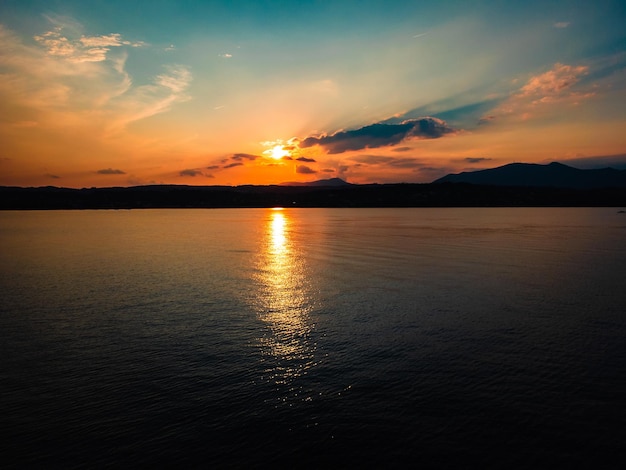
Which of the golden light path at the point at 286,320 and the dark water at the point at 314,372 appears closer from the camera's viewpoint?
the dark water at the point at 314,372

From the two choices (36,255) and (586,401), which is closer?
(586,401)

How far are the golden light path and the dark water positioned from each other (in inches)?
5.2

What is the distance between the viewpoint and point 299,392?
13.3 m

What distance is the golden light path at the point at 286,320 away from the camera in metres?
15.4

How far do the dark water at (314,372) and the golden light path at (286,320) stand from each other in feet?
0.43

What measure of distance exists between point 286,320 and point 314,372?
23.2 ft

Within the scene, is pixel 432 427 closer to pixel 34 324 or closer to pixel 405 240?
pixel 34 324

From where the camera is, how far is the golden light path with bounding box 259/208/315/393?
1540 centimetres

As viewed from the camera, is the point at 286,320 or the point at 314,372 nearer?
the point at 314,372

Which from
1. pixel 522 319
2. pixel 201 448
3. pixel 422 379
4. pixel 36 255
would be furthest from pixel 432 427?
pixel 36 255

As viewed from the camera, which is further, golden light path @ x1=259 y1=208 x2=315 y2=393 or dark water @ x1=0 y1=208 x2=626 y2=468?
golden light path @ x1=259 y1=208 x2=315 y2=393

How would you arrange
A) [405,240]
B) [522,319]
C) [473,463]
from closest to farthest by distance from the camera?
[473,463] → [522,319] → [405,240]

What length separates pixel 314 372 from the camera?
14797 mm

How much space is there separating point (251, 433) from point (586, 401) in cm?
1045
